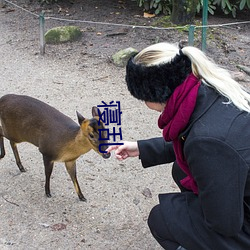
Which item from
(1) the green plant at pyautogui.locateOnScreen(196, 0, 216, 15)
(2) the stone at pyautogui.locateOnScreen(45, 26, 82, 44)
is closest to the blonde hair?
(2) the stone at pyautogui.locateOnScreen(45, 26, 82, 44)

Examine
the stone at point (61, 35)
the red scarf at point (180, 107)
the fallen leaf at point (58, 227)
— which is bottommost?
the stone at point (61, 35)

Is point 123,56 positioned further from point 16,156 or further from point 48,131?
point 48,131

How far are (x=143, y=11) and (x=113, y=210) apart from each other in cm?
501

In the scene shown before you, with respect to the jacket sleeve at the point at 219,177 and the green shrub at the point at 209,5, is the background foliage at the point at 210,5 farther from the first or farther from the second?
the jacket sleeve at the point at 219,177

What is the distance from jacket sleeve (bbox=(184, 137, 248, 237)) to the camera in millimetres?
1849

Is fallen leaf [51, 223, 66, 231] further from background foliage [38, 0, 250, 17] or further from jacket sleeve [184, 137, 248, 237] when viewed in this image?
background foliage [38, 0, 250, 17]

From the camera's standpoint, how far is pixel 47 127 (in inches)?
125

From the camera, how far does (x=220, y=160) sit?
1.85 m

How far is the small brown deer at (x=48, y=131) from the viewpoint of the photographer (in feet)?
9.83

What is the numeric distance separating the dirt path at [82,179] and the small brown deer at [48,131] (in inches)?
7.1

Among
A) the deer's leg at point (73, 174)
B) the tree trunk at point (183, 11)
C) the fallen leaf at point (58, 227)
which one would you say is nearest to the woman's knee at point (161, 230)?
the fallen leaf at point (58, 227)

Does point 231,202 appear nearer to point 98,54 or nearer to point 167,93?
point 167,93

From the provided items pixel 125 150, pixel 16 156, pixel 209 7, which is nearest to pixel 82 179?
pixel 16 156

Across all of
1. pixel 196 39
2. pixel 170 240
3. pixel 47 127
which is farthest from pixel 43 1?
pixel 170 240
